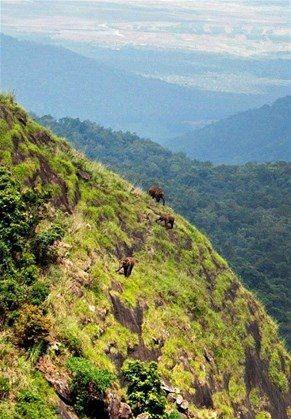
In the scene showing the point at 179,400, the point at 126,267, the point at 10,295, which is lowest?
the point at 179,400

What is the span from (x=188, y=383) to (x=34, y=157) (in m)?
9.78

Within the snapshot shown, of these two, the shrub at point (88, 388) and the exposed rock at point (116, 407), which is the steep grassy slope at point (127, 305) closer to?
the shrub at point (88, 388)

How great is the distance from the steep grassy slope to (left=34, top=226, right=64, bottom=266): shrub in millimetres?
247

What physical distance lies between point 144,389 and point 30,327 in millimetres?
3455

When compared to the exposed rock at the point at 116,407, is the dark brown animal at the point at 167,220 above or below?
below

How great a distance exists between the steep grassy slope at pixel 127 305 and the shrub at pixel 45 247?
0.81 feet

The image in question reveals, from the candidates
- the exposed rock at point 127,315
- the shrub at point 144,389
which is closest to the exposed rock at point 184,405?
the shrub at point 144,389

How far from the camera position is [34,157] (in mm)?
22812

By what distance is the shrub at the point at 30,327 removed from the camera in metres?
13.7

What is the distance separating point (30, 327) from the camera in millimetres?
13781

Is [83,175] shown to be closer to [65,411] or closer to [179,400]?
[179,400]

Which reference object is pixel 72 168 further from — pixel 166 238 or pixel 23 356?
pixel 23 356

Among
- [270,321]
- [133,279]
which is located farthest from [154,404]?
[270,321]

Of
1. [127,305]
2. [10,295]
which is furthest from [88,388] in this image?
[127,305]
